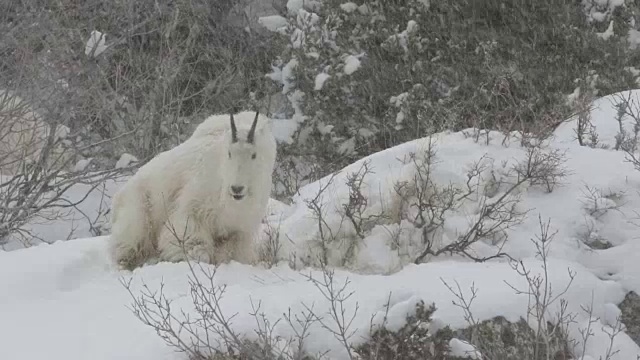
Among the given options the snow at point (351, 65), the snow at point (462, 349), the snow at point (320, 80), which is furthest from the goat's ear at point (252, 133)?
the snow at point (351, 65)

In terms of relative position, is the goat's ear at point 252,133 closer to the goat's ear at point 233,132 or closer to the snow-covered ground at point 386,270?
the goat's ear at point 233,132

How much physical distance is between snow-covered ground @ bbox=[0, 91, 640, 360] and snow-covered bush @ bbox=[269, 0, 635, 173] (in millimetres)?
5167

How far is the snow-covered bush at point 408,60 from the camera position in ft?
42.4

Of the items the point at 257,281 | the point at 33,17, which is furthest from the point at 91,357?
the point at 33,17

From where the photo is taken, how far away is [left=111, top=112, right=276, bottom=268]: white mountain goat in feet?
19.3

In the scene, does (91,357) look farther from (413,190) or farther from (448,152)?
(448,152)

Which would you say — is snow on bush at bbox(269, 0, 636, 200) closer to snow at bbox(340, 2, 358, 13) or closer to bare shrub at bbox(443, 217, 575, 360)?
snow at bbox(340, 2, 358, 13)

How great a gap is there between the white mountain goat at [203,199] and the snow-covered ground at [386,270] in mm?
280

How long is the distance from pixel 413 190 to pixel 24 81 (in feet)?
18.4

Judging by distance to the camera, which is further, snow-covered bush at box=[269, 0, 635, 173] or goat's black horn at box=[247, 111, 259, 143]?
snow-covered bush at box=[269, 0, 635, 173]

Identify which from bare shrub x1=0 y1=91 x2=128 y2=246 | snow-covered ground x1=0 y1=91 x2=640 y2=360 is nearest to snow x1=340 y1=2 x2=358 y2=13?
bare shrub x1=0 y1=91 x2=128 y2=246

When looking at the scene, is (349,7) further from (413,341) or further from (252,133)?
(413,341)

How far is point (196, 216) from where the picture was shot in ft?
20.0

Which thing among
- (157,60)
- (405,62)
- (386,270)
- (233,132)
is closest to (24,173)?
(233,132)
